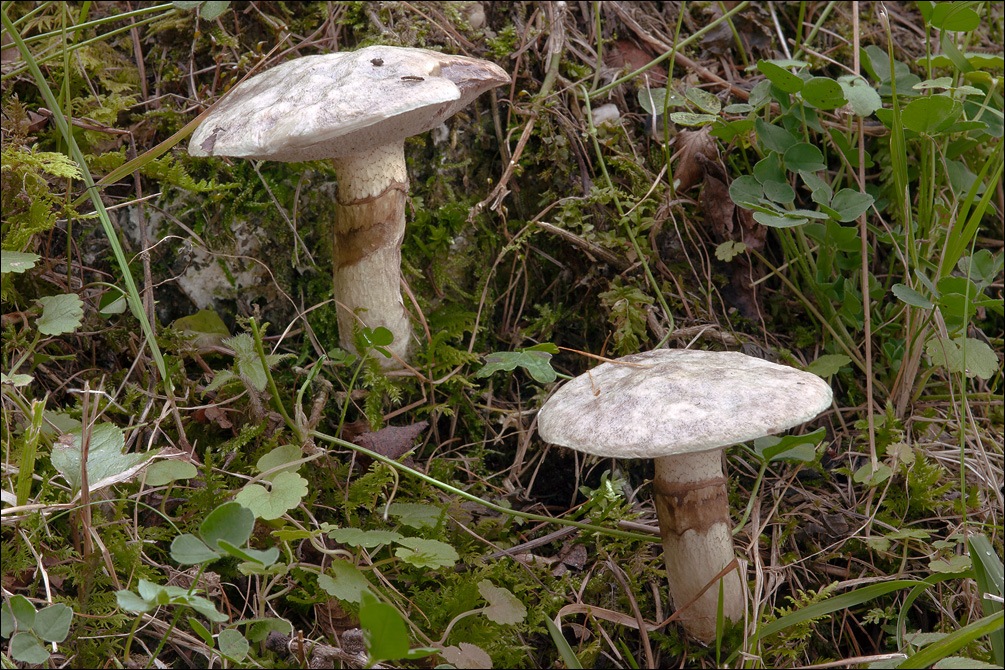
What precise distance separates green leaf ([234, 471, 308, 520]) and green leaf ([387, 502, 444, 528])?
1.20 ft

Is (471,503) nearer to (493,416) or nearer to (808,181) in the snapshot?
(493,416)

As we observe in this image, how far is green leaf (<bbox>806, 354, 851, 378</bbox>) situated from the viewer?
2.82 m

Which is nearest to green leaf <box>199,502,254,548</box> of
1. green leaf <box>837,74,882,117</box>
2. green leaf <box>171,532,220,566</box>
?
green leaf <box>171,532,220,566</box>

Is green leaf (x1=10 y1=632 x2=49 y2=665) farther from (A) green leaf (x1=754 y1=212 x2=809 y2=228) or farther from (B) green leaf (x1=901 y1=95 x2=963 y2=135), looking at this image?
(B) green leaf (x1=901 y1=95 x2=963 y2=135)

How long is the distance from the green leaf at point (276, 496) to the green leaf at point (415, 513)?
367mm

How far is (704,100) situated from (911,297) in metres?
1.08

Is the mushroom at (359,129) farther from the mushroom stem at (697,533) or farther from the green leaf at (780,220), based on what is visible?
the mushroom stem at (697,533)

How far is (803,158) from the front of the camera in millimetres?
2822

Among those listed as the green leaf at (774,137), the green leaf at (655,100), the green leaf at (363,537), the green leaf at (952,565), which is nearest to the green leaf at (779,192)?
the green leaf at (774,137)

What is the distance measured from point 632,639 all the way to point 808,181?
1.66m

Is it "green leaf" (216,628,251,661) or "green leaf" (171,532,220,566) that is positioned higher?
"green leaf" (171,532,220,566)

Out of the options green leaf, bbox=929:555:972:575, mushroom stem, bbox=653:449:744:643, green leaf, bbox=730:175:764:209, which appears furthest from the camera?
green leaf, bbox=730:175:764:209

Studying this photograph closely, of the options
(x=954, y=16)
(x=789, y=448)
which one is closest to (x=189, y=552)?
(x=789, y=448)

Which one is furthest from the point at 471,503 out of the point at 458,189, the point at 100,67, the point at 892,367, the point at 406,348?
the point at 100,67
